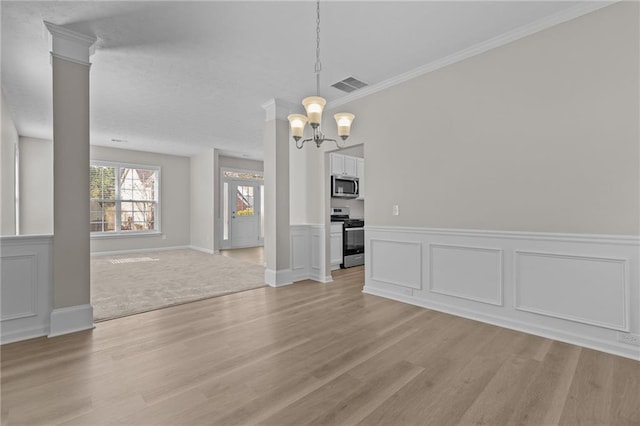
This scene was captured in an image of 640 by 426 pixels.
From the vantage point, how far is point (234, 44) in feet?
9.95

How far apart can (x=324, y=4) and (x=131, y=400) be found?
9.97 feet

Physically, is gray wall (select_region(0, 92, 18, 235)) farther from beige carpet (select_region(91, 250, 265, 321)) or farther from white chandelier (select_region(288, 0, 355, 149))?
white chandelier (select_region(288, 0, 355, 149))

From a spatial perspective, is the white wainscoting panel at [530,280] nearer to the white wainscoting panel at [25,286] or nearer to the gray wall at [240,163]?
the white wainscoting panel at [25,286]

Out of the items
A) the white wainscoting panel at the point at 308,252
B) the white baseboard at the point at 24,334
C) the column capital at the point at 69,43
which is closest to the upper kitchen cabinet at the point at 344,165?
the white wainscoting panel at the point at 308,252

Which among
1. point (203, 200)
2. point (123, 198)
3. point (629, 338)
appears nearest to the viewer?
point (629, 338)

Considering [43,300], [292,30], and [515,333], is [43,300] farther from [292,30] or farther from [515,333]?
[515,333]

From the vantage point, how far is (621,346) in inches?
91.9

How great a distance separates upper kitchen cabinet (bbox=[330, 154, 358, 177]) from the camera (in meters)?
5.75

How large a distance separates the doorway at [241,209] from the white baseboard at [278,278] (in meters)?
4.64

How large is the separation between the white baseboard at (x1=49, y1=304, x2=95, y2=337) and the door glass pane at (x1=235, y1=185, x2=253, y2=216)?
20.9ft

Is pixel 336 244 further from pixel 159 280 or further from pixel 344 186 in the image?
pixel 159 280

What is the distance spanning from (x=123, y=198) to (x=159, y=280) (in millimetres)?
4236

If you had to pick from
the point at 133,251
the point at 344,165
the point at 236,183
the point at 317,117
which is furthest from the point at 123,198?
the point at 317,117

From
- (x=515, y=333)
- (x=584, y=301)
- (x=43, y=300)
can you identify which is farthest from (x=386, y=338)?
(x=43, y=300)
